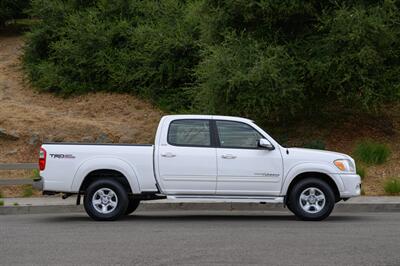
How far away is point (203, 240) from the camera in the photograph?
10.1 m

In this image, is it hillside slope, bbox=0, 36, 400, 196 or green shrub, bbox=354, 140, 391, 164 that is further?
hillside slope, bbox=0, 36, 400, 196

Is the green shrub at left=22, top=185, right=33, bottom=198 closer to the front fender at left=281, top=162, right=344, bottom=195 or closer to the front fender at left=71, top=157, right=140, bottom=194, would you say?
the front fender at left=71, top=157, right=140, bottom=194

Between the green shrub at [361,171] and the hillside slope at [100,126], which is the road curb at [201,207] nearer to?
the hillside slope at [100,126]

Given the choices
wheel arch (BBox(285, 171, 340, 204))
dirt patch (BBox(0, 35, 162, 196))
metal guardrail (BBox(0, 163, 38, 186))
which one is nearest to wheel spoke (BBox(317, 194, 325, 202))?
wheel arch (BBox(285, 171, 340, 204))

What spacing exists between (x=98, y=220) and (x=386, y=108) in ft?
38.9

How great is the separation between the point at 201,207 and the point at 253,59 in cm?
514

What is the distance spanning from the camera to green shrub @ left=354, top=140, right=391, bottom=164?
1800cm

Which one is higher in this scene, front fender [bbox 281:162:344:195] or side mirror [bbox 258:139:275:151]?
side mirror [bbox 258:139:275:151]

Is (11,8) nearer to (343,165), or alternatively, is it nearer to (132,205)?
(132,205)

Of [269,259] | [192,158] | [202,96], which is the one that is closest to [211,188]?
[192,158]


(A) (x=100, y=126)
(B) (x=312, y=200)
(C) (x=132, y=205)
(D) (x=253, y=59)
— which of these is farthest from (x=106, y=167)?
(A) (x=100, y=126)

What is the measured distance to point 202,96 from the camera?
64.1ft

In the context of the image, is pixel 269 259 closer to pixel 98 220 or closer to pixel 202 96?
pixel 98 220

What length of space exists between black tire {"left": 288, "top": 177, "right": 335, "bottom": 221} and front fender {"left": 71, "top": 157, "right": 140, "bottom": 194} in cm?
273
